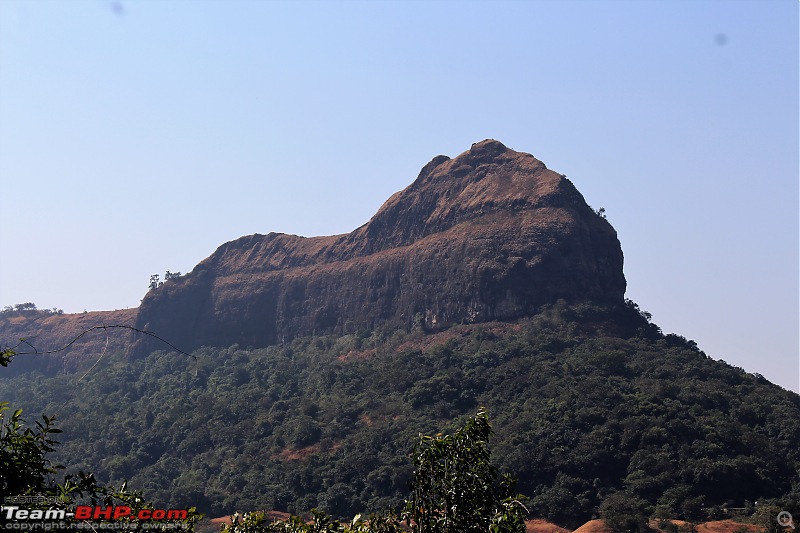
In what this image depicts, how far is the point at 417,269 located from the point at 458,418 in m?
26.8

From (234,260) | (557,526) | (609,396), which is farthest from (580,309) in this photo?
(234,260)

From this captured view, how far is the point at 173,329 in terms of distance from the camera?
3915 inches

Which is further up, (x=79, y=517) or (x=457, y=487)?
(x=457, y=487)

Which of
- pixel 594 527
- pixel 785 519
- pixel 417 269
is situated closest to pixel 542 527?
pixel 594 527

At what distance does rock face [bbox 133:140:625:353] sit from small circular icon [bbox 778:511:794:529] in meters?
36.6

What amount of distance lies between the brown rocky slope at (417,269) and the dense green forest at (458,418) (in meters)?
3.19

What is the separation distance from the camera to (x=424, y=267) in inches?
3280

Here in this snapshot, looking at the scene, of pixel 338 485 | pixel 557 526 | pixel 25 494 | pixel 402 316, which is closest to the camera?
pixel 25 494

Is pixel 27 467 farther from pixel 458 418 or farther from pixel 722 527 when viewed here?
pixel 458 418

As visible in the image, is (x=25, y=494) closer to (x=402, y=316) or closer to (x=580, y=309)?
(x=580, y=309)

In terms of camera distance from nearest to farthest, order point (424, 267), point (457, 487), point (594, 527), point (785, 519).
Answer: point (457, 487) < point (785, 519) < point (594, 527) < point (424, 267)

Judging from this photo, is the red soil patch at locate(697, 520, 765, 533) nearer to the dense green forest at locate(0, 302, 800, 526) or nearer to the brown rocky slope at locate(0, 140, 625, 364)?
the dense green forest at locate(0, 302, 800, 526)

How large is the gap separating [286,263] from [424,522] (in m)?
91.7

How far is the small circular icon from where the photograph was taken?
128ft
